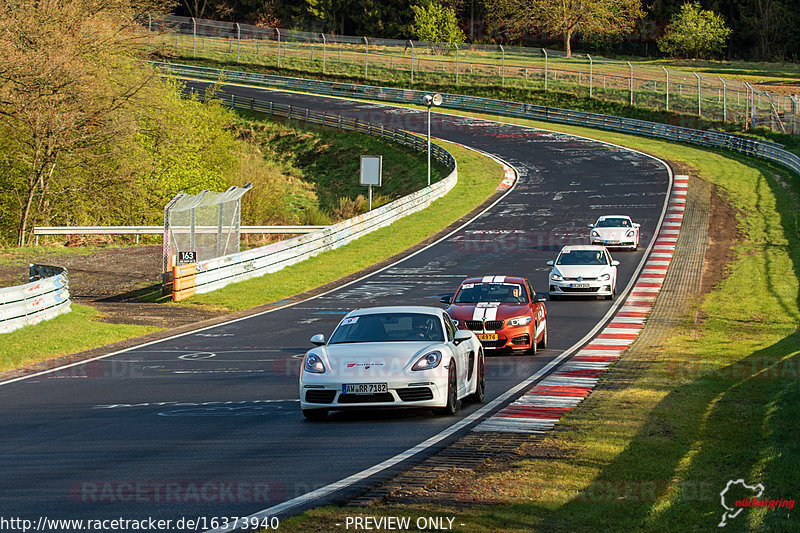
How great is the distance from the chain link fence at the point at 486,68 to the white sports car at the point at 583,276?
42761 millimetres

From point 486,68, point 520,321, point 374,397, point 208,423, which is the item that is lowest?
point 520,321

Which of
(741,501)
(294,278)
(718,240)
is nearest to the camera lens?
(741,501)

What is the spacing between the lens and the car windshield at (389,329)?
12.9 meters

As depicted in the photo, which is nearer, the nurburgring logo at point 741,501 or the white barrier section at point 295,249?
the nurburgring logo at point 741,501

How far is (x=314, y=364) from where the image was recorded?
39.9ft

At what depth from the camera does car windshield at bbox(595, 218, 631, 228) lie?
1537 inches

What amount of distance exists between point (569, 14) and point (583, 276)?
9224 centimetres

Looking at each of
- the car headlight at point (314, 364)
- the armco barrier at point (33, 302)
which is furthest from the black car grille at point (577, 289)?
the car headlight at point (314, 364)

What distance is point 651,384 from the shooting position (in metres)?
14.8

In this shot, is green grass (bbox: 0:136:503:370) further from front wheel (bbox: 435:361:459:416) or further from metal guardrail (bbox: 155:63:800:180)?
metal guardrail (bbox: 155:63:800:180)

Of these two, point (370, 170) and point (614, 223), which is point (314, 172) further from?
point (614, 223)

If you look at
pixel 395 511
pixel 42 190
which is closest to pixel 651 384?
pixel 395 511

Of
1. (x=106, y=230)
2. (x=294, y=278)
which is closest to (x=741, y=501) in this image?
(x=294, y=278)

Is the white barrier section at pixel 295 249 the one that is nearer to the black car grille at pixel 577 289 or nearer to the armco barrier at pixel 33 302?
the armco barrier at pixel 33 302
